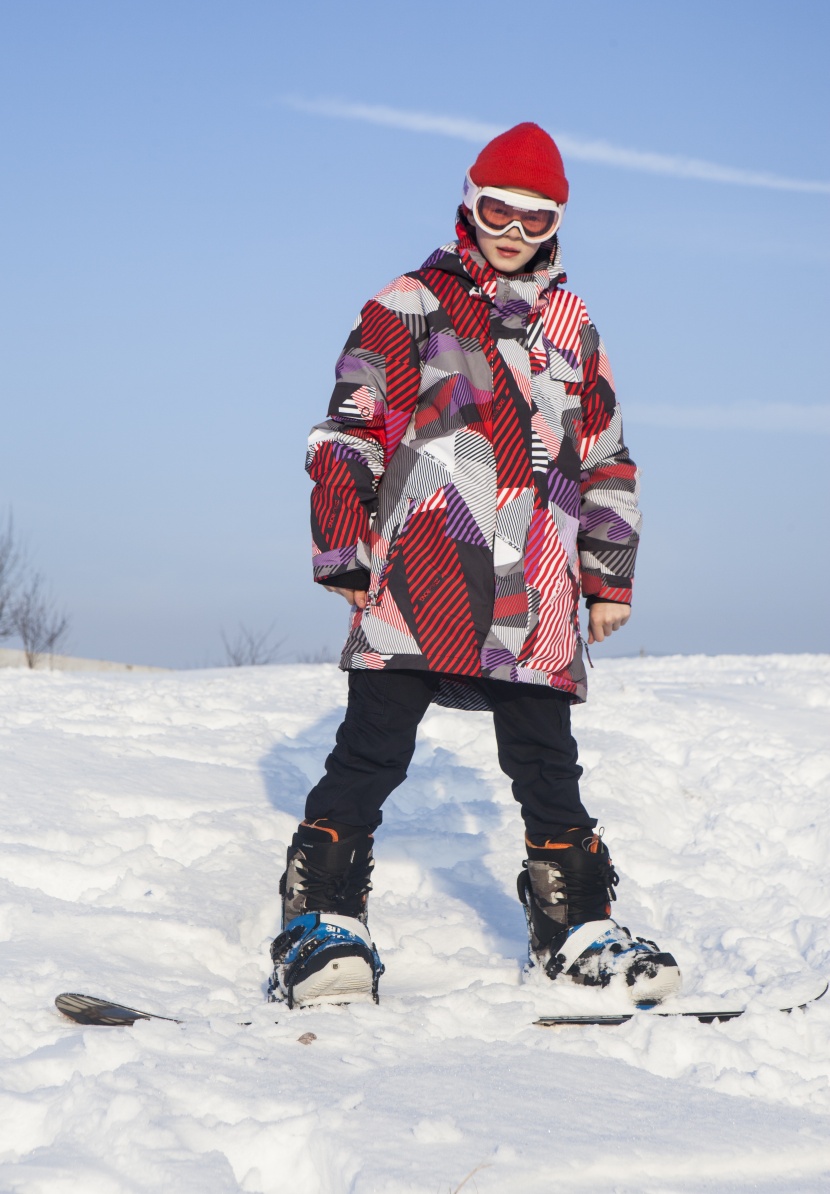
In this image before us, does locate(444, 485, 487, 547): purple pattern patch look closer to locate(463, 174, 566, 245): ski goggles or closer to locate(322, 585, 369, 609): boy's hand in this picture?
locate(322, 585, 369, 609): boy's hand

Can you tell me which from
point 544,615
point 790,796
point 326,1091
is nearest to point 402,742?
point 544,615

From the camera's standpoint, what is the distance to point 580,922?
2.59 metres

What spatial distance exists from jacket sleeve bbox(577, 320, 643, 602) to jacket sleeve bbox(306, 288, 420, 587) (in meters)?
0.48

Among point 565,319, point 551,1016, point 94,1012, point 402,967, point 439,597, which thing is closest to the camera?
point 94,1012

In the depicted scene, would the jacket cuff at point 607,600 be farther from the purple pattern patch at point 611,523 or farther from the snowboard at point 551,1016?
the snowboard at point 551,1016

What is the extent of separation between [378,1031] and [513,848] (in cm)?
168

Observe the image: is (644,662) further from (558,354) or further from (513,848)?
(558,354)

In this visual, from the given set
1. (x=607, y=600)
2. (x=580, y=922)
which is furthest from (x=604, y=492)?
(x=580, y=922)

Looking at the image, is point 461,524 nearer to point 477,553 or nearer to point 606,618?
point 477,553

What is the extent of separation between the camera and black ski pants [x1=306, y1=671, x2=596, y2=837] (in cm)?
248

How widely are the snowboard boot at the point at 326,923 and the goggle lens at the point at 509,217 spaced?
1480 mm

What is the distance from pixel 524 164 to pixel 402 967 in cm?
204

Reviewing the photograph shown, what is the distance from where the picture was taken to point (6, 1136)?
1631 mm

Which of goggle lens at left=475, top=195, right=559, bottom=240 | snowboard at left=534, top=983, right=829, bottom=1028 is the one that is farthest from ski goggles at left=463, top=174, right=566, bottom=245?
snowboard at left=534, top=983, right=829, bottom=1028
